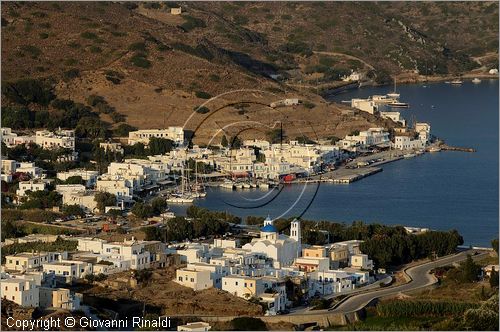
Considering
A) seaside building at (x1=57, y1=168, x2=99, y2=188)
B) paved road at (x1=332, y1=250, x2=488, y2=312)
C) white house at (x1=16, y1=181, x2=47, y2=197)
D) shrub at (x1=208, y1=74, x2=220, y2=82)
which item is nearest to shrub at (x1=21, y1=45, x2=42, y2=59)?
shrub at (x1=208, y1=74, x2=220, y2=82)

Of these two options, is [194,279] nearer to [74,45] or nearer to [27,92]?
[27,92]

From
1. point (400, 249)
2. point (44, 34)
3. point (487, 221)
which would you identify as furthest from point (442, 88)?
point (400, 249)

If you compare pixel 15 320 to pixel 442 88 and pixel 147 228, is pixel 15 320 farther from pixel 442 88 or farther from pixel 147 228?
pixel 442 88

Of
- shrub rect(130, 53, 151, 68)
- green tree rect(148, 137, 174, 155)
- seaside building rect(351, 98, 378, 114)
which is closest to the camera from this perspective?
green tree rect(148, 137, 174, 155)

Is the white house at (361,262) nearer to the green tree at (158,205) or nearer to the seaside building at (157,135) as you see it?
the green tree at (158,205)

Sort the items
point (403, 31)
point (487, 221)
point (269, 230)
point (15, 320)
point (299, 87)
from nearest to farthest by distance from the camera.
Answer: point (15, 320), point (269, 230), point (487, 221), point (299, 87), point (403, 31)

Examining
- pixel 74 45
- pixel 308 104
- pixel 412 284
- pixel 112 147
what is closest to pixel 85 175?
pixel 112 147

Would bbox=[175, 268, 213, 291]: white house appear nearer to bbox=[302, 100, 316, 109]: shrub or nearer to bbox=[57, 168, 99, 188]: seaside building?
bbox=[57, 168, 99, 188]: seaside building
